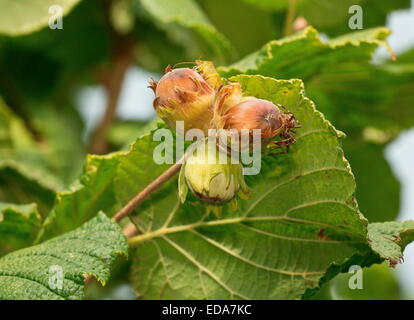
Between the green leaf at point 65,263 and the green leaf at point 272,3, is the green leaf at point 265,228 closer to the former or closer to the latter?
the green leaf at point 65,263

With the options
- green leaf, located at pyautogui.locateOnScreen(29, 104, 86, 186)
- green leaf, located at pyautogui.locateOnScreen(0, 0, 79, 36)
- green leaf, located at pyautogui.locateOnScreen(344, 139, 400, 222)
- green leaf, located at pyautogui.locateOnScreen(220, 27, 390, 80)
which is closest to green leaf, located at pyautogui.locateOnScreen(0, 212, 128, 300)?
green leaf, located at pyautogui.locateOnScreen(220, 27, 390, 80)

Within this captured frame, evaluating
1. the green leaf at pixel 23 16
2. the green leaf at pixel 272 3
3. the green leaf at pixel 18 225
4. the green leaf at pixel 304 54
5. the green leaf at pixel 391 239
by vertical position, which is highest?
the green leaf at pixel 272 3

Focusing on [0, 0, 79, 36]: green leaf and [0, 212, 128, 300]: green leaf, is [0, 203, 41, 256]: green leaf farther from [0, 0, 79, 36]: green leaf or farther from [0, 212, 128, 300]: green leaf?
[0, 0, 79, 36]: green leaf

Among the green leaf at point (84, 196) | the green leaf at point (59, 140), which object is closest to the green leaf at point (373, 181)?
the green leaf at point (59, 140)

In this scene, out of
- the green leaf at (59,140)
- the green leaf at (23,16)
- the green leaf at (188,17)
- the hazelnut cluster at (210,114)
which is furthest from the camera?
the green leaf at (59,140)

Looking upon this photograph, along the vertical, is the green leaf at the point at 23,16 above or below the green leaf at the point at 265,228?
above

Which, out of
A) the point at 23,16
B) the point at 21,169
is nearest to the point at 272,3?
the point at 23,16
